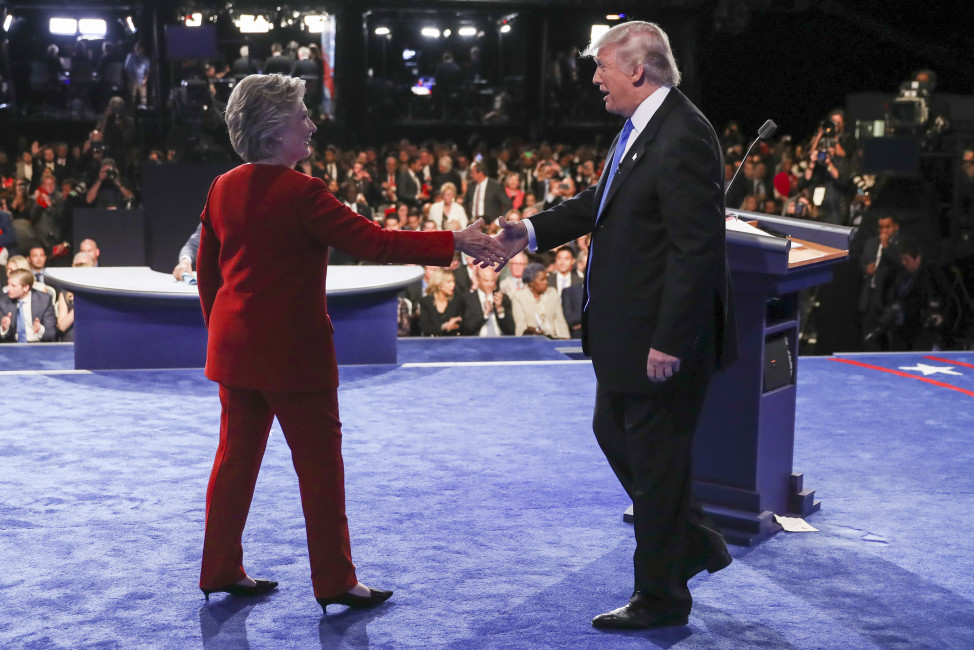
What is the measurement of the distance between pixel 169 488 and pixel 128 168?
8.69 meters

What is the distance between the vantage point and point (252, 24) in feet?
46.3

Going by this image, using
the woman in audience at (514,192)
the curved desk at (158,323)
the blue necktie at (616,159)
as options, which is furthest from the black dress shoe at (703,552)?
the woman in audience at (514,192)

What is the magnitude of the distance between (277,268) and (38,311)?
5.01 metres

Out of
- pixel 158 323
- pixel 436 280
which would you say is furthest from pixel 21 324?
pixel 436 280

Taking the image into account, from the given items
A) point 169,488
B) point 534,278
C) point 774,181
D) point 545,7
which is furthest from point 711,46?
point 169,488

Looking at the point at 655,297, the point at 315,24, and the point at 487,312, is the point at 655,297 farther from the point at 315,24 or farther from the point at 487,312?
the point at 315,24

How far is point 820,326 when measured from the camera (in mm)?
8352

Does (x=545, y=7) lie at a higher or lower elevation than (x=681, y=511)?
higher

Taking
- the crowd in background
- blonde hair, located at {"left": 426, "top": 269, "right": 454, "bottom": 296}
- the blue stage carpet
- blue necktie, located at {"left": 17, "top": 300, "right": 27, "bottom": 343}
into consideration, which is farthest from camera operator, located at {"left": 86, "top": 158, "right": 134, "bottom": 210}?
the blue stage carpet

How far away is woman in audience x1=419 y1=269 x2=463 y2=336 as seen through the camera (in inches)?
284

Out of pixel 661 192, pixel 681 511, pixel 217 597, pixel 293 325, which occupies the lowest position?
pixel 217 597

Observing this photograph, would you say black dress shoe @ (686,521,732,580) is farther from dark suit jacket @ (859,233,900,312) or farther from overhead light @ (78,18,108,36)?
overhead light @ (78,18,108,36)

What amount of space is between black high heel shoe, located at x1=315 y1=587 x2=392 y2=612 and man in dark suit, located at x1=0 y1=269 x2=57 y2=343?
488 cm

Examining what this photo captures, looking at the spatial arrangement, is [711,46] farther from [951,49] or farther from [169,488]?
[169,488]
